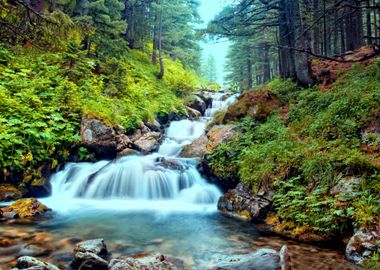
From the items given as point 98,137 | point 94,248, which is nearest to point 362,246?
point 94,248

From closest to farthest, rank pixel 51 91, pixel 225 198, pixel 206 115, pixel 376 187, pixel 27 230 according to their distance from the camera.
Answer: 1. pixel 376 187
2. pixel 27 230
3. pixel 225 198
4. pixel 51 91
5. pixel 206 115

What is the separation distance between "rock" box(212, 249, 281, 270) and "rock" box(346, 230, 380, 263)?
132cm

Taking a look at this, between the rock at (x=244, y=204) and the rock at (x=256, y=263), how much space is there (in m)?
2.83

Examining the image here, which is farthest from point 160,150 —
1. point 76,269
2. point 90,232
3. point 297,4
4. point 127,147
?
point 76,269

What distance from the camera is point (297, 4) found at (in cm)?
1185

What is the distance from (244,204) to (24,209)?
17.4ft

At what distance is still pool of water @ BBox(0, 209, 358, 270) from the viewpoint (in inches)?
202

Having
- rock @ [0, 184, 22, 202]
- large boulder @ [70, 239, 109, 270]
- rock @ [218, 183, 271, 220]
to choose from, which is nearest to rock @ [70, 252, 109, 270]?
large boulder @ [70, 239, 109, 270]

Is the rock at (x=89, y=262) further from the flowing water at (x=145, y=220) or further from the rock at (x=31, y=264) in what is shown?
the flowing water at (x=145, y=220)

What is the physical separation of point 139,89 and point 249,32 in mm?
7023

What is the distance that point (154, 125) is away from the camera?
15.6 metres

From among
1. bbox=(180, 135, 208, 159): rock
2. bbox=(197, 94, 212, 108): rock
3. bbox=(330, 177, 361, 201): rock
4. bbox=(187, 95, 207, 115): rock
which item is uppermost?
bbox=(197, 94, 212, 108): rock

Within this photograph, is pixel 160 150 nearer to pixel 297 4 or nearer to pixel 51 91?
pixel 51 91

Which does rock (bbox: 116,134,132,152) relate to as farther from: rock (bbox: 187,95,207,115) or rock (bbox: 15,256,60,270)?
rock (bbox: 187,95,207,115)
